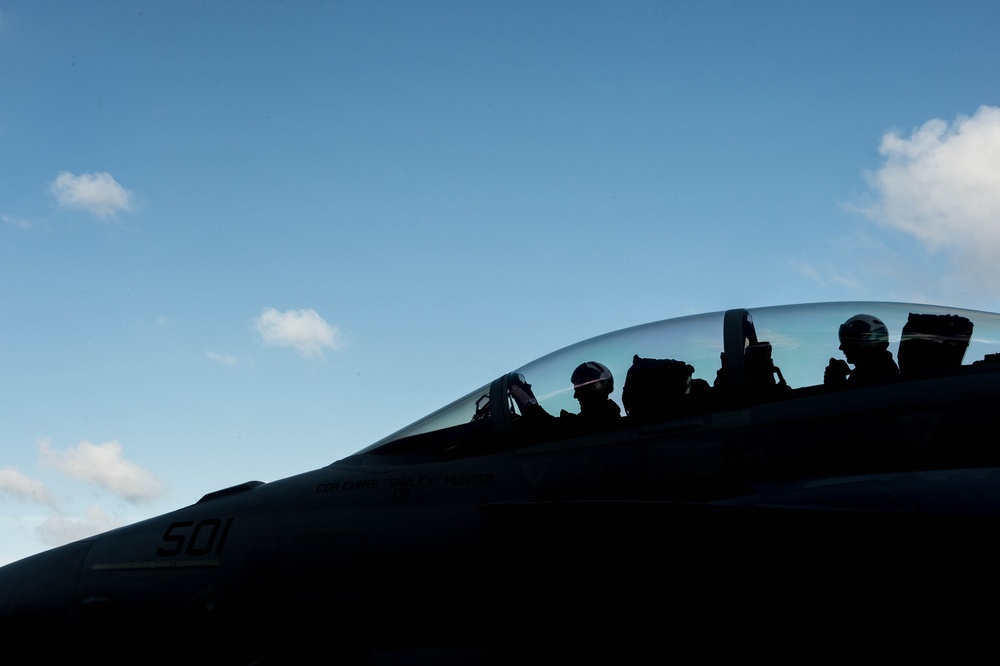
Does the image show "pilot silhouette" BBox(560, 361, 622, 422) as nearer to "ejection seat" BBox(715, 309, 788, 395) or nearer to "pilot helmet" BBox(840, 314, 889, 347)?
"ejection seat" BBox(715, 309, 788, 395)

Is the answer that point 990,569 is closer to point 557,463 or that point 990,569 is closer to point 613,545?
point 613,545

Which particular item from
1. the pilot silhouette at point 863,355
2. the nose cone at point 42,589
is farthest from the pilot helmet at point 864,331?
the nose cone at point 42,589

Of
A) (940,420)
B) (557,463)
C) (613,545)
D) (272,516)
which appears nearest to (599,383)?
(557,463)

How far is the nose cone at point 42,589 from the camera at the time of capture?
18.4 ft

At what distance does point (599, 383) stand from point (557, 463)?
0.67 m

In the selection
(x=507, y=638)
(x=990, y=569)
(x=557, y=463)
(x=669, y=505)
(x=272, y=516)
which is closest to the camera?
(x=990, y=569)

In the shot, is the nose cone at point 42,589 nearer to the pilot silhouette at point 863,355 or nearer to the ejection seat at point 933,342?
the pilot silhouette at point 863,355

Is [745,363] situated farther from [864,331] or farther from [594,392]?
[594,392]

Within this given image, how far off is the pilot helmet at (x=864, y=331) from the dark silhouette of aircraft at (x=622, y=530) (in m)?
0.06

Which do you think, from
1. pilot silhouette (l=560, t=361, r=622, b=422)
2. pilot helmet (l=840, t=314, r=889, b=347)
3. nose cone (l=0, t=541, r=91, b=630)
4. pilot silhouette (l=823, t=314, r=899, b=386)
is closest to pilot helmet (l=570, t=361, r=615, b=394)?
pilot silhouette (l=560, t=361, r=622, b=422)

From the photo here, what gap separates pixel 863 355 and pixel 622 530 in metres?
1.97

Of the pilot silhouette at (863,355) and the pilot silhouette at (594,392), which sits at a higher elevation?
the pilot silhouette at (863,355)

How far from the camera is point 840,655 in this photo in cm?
368

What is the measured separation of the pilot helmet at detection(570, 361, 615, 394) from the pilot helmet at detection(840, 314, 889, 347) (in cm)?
153
